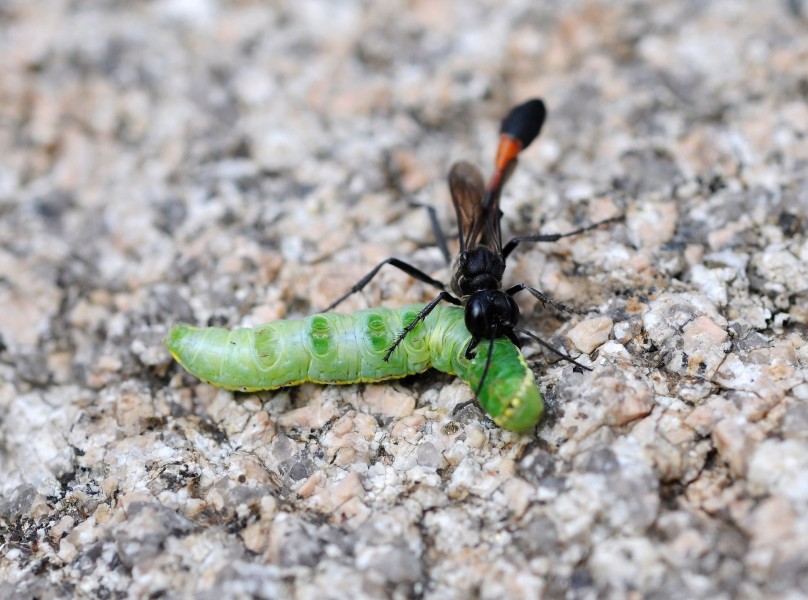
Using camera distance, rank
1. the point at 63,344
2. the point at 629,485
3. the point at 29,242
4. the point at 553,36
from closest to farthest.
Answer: the point at 629,485
the point at 63,344
the point at 29,242
the point at 553,36

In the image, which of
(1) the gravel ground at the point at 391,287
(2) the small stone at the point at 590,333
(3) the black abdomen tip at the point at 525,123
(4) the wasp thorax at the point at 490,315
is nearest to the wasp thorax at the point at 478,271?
(4) the wasp thorax at the point at 490,315

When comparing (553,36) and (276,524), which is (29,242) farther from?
→ (553,36)

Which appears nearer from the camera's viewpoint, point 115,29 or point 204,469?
point 204,469

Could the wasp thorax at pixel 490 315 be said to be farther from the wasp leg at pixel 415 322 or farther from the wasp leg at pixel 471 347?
the wasp leg at pixel 415 322

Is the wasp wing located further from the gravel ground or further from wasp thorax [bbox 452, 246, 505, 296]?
the gravel ground

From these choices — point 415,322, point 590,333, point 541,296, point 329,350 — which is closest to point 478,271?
point 541,296

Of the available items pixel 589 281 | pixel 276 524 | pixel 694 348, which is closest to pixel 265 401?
pixel 276 524

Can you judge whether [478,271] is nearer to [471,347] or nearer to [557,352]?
[471,347]
